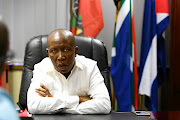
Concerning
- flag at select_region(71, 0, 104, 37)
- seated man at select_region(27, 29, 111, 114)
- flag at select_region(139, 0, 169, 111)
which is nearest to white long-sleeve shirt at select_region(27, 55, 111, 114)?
seated man at select_region(27, 29, 111, 114)

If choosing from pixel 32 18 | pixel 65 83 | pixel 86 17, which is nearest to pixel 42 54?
pixel 65 83

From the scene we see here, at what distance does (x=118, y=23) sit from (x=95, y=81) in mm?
1349

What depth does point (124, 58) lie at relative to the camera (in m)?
3.07

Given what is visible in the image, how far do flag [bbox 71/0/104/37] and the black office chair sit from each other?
38.3 inches

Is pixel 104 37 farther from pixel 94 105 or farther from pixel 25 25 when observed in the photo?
pixel 94 105

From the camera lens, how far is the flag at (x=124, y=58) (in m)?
3.01

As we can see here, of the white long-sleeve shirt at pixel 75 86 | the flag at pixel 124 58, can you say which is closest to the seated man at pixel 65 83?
the white long-sleeve shirt at pixel 75 86

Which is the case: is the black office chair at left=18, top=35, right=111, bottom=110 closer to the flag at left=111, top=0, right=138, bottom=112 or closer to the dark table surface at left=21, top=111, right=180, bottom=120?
the dark table surface at left=21, top=111, right=180, bottom=120

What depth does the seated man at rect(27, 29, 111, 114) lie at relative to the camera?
1.61 m

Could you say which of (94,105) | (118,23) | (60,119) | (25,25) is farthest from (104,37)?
(60,119)

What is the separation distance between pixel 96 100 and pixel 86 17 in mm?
1593

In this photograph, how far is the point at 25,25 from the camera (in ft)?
10.9

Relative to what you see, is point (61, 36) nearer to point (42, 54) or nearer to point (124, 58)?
point (42, 54)

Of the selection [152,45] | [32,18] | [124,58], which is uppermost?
[32,18]
